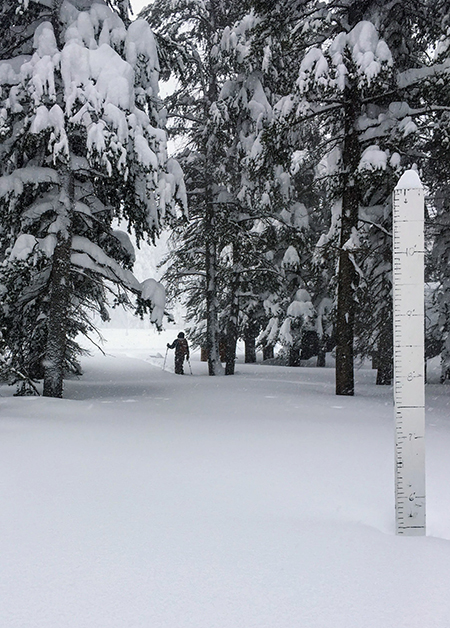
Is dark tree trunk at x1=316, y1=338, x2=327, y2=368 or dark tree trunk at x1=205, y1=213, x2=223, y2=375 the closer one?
dark tree trunk at x1=205, y1=213, x2=223, y2=375

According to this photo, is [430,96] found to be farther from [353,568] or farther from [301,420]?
[353,568]

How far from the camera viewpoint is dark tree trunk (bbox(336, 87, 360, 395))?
1096cm

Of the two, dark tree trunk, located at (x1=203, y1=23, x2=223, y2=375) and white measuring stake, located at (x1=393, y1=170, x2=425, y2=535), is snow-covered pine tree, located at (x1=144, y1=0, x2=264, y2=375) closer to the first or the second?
dark tree trunk, located at (x1=203, y1=23, x2=223, y2=375)

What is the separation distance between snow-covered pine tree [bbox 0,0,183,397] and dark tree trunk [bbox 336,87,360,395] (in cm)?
346

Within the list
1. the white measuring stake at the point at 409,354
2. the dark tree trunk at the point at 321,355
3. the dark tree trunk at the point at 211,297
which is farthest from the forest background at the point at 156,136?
the dark tree trunk at the point at 321,355

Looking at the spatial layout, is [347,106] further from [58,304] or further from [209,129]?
[58,304]

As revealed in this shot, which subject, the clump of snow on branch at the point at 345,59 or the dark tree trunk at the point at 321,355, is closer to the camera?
the clump of snow on branch at the point at 345,59

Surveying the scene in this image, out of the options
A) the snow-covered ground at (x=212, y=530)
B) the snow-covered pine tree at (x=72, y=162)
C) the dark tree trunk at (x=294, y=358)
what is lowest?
the snow-covered ground at (x=212, y=530)

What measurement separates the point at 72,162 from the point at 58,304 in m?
2.49

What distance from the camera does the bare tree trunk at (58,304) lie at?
965cm

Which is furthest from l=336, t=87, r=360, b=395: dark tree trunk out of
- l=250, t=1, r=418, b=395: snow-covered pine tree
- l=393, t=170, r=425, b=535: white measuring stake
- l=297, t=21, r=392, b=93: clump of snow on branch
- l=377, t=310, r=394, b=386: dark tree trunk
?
l=393, t=170, r=425, b=535: white measuring stake

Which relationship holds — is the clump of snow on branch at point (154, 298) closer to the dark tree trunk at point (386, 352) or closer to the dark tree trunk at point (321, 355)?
→ the dark tree trunk at point (386, 352)

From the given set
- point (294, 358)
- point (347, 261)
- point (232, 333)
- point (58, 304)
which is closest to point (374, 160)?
point (347, 261)

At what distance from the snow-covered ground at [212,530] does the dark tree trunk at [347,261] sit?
4.24m
